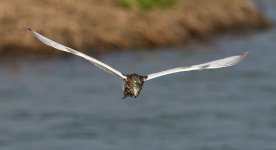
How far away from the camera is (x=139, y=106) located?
16281 mm

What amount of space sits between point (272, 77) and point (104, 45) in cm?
323

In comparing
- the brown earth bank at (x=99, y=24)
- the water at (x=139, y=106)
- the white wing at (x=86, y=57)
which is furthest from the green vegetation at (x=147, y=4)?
the white wing at (x=86, y=57)

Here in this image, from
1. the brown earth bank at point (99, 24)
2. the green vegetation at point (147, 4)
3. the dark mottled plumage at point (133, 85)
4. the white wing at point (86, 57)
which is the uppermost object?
the green vegetation at point (147, 4)

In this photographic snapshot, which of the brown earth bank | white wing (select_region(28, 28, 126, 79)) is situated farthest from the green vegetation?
white wing (select_region(28, 28, 126, 79))

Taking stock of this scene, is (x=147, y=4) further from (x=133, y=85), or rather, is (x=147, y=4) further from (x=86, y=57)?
(x=86, y=57)

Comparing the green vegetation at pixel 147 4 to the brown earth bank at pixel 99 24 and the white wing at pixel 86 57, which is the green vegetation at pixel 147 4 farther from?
the white wing at pixel 86 57

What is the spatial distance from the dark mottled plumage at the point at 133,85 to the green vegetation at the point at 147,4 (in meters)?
13.7

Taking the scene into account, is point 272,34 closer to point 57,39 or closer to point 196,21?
point 196,21

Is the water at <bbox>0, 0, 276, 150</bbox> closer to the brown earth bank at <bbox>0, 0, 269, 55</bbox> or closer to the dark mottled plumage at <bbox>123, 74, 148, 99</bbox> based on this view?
the brown earth bank at <bbox>0, 0, 269, 55</bbox>

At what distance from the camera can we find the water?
14.6 meters

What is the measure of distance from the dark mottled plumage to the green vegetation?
1374 centimetres

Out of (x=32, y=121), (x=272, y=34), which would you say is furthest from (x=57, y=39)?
(x=272, y=34)

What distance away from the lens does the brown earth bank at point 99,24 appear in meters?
17.9

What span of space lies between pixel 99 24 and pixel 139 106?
2.95 m
